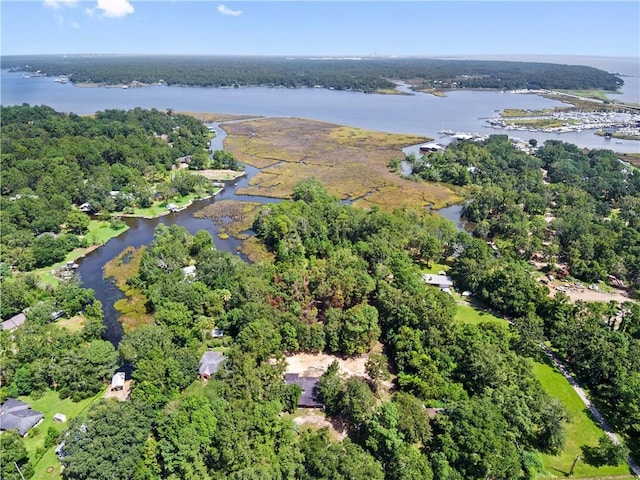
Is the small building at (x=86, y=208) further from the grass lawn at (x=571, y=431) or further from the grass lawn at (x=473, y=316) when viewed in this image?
the grass lawn at (x=571, y=431)

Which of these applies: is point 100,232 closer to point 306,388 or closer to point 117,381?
point 117,381

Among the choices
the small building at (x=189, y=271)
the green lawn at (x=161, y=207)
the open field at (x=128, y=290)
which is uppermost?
the green lawn at (x=161, y=207)

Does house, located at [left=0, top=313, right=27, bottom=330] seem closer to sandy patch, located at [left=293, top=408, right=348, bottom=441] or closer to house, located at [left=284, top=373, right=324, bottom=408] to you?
house, located at [left=284, top=373, right=324, bottom=408]

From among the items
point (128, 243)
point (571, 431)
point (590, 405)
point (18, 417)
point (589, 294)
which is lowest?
point (571, 431)

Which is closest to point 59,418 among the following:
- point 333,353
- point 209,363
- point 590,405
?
point 209,363

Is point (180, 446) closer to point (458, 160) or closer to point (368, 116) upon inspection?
point (458, 160)

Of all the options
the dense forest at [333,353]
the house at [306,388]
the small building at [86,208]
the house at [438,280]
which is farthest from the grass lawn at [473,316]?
the small building at [86,208]
